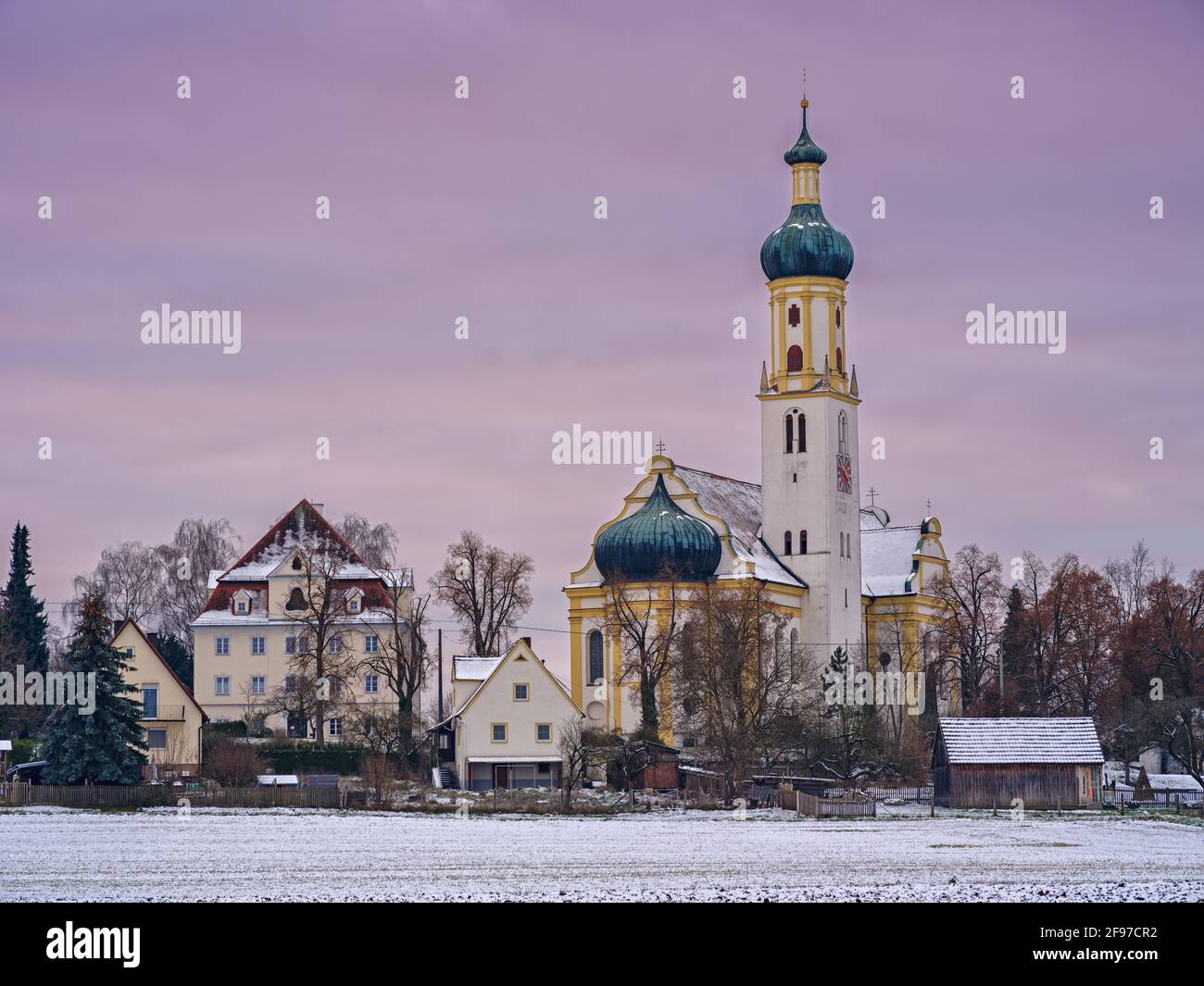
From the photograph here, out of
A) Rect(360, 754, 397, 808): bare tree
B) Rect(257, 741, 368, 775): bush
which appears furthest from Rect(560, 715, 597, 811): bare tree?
Rect(257, 741, 368, 775): bush

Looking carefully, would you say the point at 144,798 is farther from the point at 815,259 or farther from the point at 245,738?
the point at 815,259

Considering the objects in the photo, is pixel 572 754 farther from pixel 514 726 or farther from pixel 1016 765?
pixel 1016 765

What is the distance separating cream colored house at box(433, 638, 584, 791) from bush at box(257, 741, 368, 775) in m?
3.32

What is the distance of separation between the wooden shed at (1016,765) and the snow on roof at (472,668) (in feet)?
68.5

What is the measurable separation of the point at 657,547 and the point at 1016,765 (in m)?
30.2

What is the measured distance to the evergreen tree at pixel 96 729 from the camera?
60656 mm

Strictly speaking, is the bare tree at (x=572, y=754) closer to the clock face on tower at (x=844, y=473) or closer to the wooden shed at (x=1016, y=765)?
the wooden shed at (x=1016, y=765)

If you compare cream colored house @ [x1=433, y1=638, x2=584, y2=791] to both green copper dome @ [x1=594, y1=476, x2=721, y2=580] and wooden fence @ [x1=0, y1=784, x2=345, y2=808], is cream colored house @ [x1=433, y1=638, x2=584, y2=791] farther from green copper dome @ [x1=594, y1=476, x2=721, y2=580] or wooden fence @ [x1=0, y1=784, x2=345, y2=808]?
green copper dome @ [x1=594, y1=476, x2=721, y2=580]

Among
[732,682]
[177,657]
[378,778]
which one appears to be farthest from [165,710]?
[732,682]

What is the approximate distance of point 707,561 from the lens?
92.5m

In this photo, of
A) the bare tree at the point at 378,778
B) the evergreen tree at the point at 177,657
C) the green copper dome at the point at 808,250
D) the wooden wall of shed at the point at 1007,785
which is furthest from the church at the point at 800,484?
the wooden wall of shed at the point at 1007,785

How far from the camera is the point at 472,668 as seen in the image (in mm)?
82125
